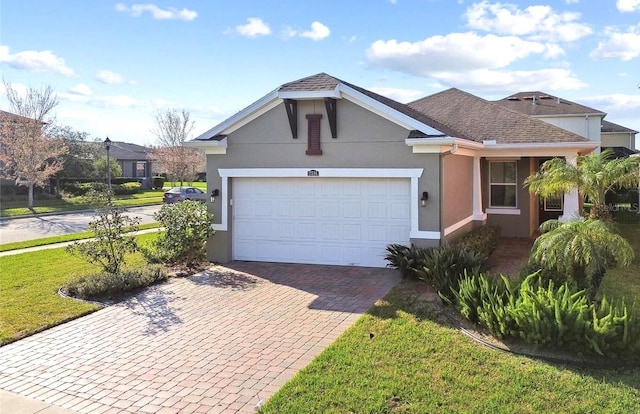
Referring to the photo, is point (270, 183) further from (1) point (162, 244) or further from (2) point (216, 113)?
(2) point (216, 113)

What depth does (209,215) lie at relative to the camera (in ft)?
42.6

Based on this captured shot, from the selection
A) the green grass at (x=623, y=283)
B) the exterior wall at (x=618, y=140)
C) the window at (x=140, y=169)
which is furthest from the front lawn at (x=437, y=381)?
the window at (x=140, y=169)

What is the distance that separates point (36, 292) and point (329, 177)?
674 cm

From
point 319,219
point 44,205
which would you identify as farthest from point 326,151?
point 44,205

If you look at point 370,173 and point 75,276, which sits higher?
point 370,173

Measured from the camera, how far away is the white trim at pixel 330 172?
461 inches

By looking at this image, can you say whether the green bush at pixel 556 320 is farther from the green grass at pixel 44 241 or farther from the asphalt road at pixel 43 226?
the asphalt road at pixel 43 226

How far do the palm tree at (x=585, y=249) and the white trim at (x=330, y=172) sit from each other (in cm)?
404

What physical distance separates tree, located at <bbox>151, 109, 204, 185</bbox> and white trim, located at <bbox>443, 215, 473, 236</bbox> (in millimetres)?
33715

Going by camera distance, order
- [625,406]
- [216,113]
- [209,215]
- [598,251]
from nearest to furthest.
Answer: [625,406] → [598,251] → [209,215] → [216,113]

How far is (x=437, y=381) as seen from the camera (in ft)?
18.9

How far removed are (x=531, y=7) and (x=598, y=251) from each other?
8265 millimetres

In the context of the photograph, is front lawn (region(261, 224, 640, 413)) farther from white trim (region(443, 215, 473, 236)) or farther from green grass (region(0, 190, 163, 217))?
green grass (region(0, 190, 163, 217))

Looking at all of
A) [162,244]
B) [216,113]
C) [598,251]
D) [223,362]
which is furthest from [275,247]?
[216,113]
